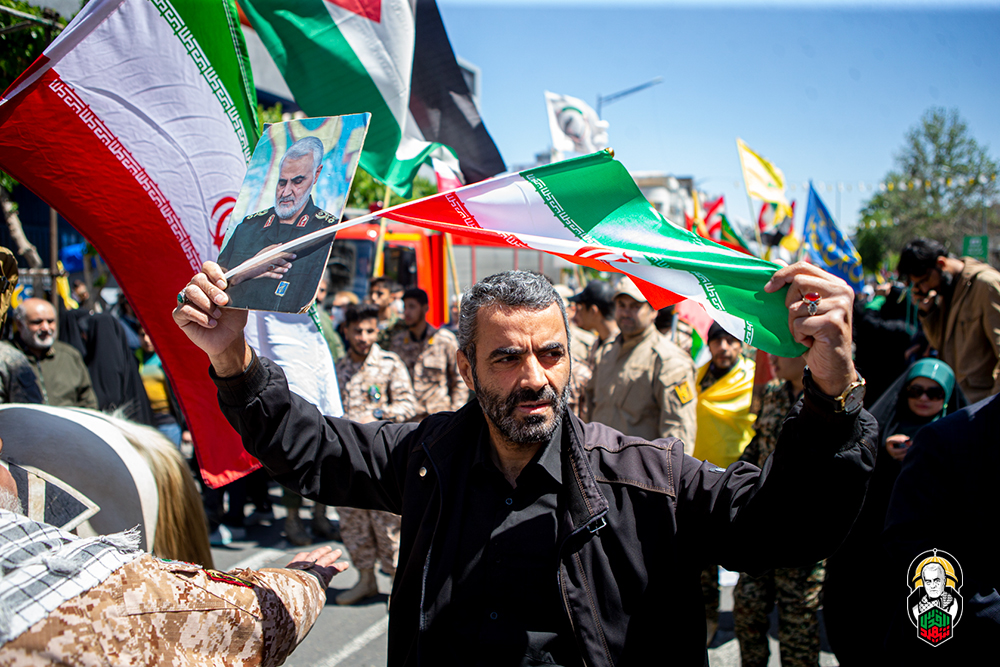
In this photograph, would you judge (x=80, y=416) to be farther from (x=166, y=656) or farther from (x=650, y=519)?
(x=650, y=519)

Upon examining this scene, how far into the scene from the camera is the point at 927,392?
11.0ft

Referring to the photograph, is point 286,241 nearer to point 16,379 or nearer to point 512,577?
point 512,577

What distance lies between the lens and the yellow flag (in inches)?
302

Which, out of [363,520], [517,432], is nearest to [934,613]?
[517,432]

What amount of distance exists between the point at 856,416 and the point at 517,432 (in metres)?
0.85

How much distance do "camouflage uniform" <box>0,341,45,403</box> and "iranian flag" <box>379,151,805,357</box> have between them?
11.3ft

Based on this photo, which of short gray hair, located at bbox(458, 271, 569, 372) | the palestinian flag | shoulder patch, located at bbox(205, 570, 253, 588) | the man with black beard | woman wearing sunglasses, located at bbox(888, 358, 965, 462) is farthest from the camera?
the man with black beard

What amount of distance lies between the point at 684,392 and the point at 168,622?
11.2 ft

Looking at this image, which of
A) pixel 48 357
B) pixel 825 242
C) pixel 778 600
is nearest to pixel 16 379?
pixel 48 357

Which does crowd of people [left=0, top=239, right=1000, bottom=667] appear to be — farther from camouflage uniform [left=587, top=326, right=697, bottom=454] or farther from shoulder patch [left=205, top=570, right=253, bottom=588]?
camouflage uniform [left=587, top=326, right=697, bottom=454]

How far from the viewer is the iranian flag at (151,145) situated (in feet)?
6.99

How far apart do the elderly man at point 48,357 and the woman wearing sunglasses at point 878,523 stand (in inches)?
216

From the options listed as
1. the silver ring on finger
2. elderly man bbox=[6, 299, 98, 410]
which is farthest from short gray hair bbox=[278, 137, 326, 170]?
elderly man bbox=[6, 299, 98, 410]

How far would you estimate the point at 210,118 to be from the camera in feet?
8.07
